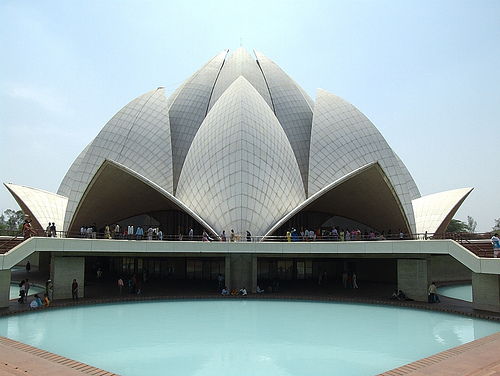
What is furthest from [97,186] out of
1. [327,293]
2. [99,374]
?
[99,374]

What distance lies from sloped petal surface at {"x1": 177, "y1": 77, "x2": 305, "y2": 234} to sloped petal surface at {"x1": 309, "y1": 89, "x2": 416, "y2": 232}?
10.0 ft

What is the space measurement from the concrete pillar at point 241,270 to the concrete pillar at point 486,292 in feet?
31.7

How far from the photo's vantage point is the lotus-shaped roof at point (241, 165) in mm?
24016

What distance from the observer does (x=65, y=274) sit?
18.5 meters

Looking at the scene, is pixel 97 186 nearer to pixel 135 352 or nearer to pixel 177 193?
pixel 177 193

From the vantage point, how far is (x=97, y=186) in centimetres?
2570

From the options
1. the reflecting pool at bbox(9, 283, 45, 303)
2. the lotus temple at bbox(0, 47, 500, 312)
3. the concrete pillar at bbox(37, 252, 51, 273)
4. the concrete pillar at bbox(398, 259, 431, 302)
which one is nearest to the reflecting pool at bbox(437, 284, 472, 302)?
the lotus temple at bbox(0, 47, 500, 312)

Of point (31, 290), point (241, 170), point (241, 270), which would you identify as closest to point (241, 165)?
point (241, 170)

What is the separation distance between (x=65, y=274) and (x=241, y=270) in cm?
797

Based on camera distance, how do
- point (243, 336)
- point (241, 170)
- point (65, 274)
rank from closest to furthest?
point (243, 336) → point (65, 274) → point (241, 170)

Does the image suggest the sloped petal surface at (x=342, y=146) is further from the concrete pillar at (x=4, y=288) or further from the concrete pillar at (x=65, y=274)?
the concrete pillar at (x=4, y=288)

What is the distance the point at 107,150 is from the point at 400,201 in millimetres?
19999

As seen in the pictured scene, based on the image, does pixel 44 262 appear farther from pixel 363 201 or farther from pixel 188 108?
pixel 363 201

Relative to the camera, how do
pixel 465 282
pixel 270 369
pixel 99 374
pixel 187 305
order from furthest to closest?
pixel 465 282
pixel 187 305
pixel 270 369
pixel 99 374
